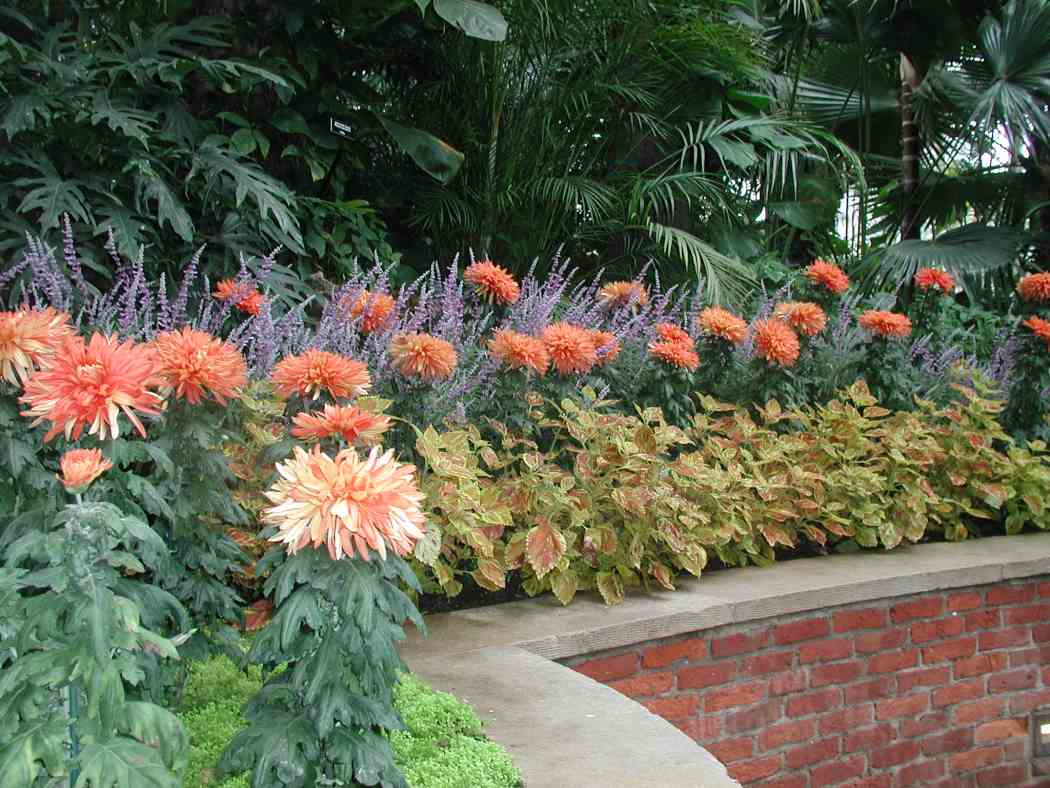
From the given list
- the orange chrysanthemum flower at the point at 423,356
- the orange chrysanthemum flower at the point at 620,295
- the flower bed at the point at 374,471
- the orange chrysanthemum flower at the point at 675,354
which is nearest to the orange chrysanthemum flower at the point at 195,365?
the flower bed at the point at 374,471

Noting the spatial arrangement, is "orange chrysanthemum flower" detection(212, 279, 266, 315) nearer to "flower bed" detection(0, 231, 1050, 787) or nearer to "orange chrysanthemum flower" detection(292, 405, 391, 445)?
"flower bed" detection(0, 231, 1050, 787)

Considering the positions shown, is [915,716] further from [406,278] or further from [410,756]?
[406,278]

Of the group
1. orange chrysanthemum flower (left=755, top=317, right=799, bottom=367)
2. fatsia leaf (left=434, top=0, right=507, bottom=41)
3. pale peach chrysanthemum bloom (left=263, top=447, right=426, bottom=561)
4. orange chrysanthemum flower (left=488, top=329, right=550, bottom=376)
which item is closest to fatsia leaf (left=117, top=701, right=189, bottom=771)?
pale peach chrysanthemum bloom (left=263, top=447, right=426, bottom=561)

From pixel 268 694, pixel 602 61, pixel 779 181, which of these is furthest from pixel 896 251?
pixel 268 694

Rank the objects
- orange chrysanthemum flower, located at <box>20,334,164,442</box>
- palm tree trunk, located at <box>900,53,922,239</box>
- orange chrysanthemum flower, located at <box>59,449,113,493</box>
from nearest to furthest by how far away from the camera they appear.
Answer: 1. orange chrysanthemum flower, located at <box>59,449,113,493</box>
2. orange chrysanthemum flower, located at <box>20,334,164,442</box>
3. palm tree trunk, located at <box>900,53,922,239</box>

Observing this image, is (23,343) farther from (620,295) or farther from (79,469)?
(620,295)

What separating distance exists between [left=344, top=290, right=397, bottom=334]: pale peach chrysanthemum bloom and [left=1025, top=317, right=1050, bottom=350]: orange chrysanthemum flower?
9.34ft

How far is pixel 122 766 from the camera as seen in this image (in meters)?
1.35

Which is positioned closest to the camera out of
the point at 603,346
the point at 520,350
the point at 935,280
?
the point at 520,350

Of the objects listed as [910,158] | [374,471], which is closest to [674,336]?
[374,471]

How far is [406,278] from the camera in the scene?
5465 mm

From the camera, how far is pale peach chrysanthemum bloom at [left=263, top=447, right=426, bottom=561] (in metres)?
1.46

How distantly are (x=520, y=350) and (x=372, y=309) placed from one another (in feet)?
1.84

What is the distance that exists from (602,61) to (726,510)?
3.85 m
